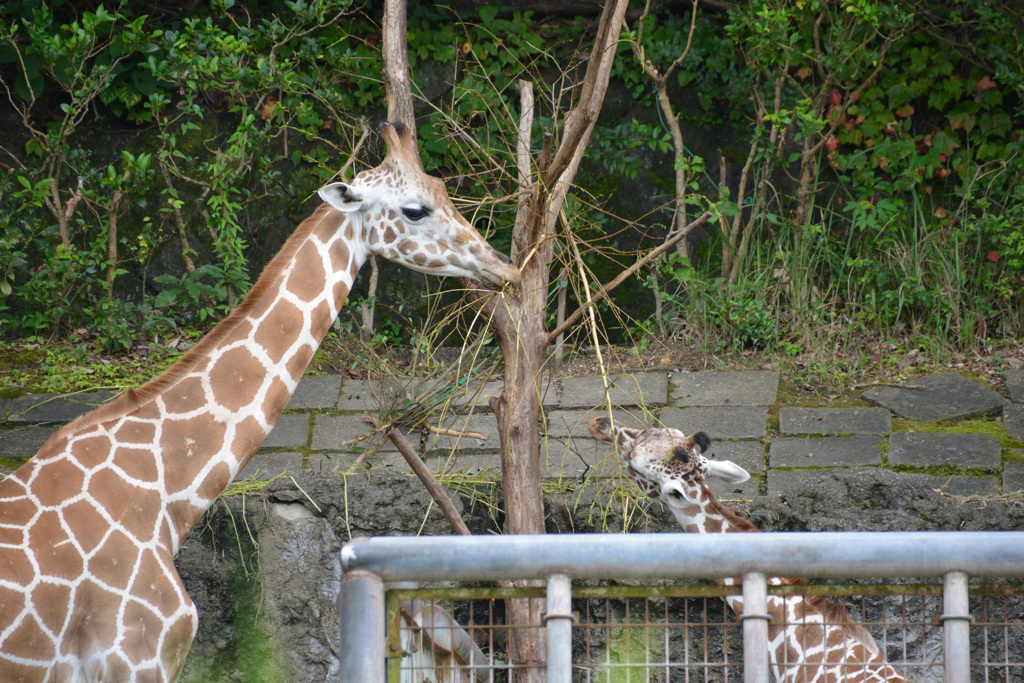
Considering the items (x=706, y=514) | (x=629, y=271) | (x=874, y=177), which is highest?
(x=874, y=177)

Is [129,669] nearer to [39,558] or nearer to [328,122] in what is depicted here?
[39,558]

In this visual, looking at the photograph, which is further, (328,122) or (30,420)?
(328,122)

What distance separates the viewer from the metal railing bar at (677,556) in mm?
1668

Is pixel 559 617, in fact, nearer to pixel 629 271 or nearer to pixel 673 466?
pixel 629 271

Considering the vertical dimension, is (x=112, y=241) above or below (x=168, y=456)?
above

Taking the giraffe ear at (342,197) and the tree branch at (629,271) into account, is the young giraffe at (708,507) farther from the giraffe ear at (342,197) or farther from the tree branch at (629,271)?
the giraffe ear at (342,197)

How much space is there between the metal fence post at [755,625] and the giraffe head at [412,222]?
1947 mm

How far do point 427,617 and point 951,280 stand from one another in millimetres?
4251

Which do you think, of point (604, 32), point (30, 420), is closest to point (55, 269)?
point (30, 420)

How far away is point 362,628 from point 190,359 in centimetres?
192

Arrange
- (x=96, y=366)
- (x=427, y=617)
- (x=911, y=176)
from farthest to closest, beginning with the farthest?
1. (x=911, y=176)
2. (x=96, y=366)
3. (x=427, y=617)

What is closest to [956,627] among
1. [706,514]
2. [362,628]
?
[362,628]

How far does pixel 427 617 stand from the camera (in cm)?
348

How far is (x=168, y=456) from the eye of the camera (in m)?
3.19
